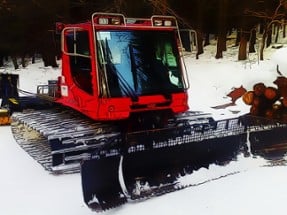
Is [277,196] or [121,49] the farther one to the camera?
[121,49]

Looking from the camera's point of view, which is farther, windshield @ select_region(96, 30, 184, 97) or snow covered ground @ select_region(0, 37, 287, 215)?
windshield @ select_region(96, 30, 184, 97)

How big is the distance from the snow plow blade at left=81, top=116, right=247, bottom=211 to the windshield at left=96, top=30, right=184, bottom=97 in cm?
119

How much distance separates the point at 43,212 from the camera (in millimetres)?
5188

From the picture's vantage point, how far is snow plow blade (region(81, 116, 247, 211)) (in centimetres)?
483

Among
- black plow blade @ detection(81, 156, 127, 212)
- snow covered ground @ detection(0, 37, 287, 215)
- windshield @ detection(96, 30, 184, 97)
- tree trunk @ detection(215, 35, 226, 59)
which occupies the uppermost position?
windshield @ detection(96, 30, 184, 97)

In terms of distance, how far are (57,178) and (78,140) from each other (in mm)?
624

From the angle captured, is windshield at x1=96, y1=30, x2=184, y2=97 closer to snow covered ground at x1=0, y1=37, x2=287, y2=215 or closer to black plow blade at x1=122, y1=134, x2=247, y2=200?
black plow blade at x1=122, y1=134, x2=247, y2=200

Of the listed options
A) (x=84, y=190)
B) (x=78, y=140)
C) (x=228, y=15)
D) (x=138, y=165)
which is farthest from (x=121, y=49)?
(x=228, y=15)

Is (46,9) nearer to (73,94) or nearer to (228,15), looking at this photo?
(228,15)

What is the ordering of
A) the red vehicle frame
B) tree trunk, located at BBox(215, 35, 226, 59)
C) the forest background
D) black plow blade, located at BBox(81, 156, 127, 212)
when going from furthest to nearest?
the forest background
tree trunk, located at BBox(215, 35, 226, 59)
the red vehicle frame
black plow blade, located at BBox(81, 156, 127, 212)

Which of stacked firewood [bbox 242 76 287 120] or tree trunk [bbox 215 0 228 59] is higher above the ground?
tree trunk [bbox 215 0 228 59]

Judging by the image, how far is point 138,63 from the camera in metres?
6.55

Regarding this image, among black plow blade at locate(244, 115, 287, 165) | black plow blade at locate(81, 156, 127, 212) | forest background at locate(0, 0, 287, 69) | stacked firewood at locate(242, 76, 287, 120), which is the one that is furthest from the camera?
forest background at locate(0, 0, 287, 69)

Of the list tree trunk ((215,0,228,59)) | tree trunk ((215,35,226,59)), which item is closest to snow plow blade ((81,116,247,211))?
tree trunk ((215,35,226,59))
